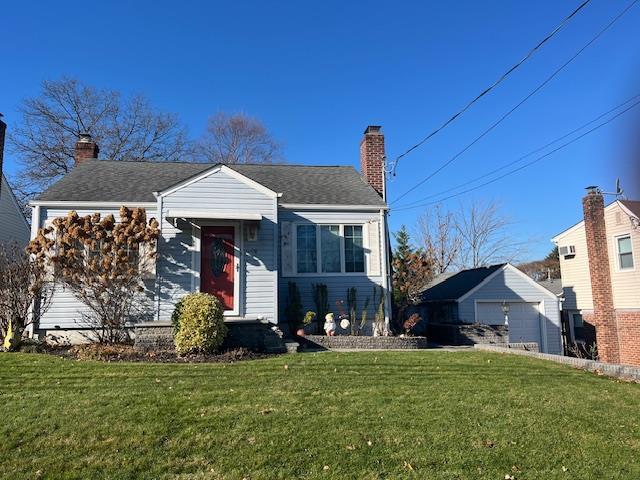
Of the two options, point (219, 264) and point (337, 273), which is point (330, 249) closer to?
point (337, 273)

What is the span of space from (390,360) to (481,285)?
34.0 ft

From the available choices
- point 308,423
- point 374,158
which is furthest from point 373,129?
point 308,423

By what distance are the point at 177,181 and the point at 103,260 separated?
13.5 ft

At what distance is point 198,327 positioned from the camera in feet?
28.2

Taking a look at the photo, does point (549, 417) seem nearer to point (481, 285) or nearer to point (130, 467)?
→ point (130, 467)

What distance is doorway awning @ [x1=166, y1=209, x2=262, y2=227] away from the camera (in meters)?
10.2

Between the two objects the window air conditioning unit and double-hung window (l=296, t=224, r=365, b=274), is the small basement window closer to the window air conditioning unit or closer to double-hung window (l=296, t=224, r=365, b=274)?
the window air conditioning unit

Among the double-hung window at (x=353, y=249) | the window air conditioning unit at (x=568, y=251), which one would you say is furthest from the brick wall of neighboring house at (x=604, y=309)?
the double-hung window at (x=353, y=249)

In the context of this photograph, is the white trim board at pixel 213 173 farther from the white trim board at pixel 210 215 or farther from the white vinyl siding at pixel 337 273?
the white vinyl siding at pixel 337 273

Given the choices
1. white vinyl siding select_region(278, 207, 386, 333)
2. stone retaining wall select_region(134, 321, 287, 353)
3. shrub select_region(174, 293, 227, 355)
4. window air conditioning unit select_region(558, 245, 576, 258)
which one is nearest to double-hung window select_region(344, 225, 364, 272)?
white vinyl siding select_region(278, 207, 386, 333)

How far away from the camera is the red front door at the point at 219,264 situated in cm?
1074

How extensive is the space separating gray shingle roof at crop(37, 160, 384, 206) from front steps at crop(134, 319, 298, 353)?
12.0 ft

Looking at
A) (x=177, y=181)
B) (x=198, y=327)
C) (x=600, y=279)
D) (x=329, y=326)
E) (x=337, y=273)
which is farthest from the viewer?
(x=600, y=279)

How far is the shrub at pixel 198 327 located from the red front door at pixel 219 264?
1781 millimetres
